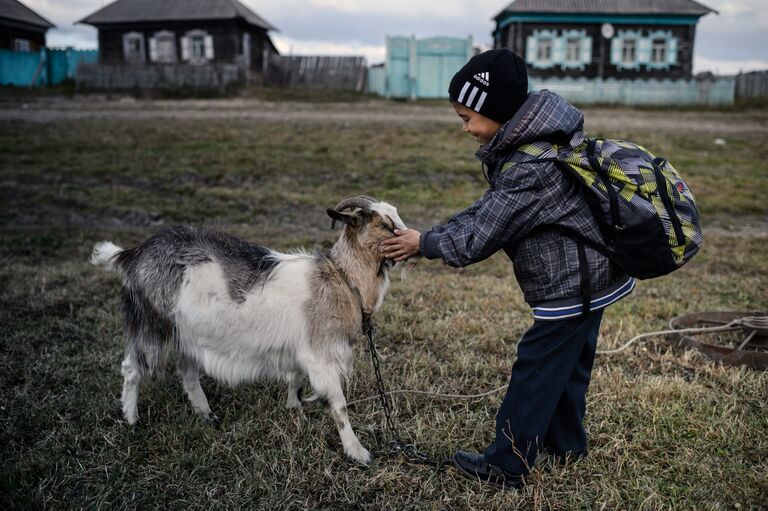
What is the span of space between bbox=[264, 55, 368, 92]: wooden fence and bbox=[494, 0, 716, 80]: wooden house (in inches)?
278

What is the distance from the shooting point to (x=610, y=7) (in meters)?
26.4

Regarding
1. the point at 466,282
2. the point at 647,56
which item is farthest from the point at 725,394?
the point at 647,56

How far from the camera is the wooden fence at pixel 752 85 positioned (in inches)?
1038

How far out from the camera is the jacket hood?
2732 mm

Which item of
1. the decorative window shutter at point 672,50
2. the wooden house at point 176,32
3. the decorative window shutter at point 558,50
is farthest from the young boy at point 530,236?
the decorative window shutter at point 672,50

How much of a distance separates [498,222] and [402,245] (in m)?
0.61

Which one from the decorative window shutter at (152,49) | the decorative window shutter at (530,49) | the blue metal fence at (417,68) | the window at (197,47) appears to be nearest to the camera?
the blue metal fence at (417,68)

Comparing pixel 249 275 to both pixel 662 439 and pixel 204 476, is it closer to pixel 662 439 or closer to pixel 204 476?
pixel 204 476

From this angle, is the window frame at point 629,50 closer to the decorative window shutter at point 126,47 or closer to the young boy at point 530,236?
the decorative window shutter at point 126,47

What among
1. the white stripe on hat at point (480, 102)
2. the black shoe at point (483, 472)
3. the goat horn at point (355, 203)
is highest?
the white stripe on hat at point (480, 102)

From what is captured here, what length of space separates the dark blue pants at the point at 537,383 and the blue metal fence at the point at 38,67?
2897 cm

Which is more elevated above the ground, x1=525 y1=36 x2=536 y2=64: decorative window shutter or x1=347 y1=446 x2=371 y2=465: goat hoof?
x1=525 y1=36 x2=536 y2=64: decorative window shutter

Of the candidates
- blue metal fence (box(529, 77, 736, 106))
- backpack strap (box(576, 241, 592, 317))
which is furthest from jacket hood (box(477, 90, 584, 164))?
blue metal fence (box(529, 77, 736, 106))

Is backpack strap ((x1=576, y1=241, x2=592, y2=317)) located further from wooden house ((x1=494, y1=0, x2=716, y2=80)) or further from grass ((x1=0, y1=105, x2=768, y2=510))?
wooden house ((x1=494, y1=0, x2=716, y2=80))
